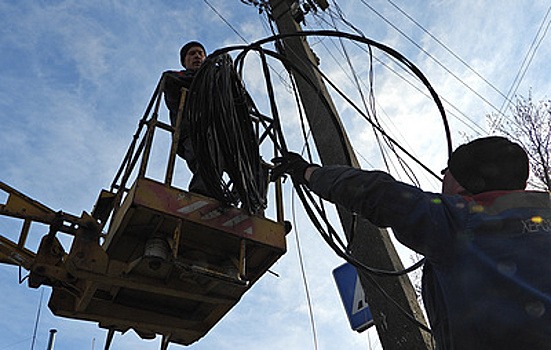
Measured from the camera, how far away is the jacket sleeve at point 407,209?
1.86m

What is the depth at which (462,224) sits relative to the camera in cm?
185

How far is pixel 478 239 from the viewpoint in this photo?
5.97 ft

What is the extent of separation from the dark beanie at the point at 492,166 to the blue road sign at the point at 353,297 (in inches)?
120

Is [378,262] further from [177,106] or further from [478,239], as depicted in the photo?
[478,239]

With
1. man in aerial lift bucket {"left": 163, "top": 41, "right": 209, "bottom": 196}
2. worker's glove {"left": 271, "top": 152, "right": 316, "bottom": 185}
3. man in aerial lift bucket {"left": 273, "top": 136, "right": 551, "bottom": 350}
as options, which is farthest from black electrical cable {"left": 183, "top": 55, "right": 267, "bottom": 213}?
man in aerial lift bucket {"left": 273, "top": 136, "right": 551, "bottom": 350}

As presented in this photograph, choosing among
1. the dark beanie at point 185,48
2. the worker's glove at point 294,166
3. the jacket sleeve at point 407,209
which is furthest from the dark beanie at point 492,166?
the dark beanie at point 185,48

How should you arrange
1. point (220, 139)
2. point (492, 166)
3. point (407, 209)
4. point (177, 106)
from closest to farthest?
point (407, 209), point (492, 166), point (220, 139), point (177, 106)

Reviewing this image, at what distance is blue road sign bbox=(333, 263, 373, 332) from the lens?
196 inches

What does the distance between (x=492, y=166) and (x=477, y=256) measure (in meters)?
0.42

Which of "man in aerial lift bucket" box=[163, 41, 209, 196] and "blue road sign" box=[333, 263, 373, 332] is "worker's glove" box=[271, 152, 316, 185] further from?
"blue road sign" box=[333, 263, 373, 332]

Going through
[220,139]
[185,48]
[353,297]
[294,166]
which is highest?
[185,48]

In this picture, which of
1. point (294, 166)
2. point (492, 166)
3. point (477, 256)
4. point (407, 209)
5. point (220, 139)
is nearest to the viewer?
point (477, 256)

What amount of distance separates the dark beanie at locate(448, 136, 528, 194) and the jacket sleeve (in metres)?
0.16

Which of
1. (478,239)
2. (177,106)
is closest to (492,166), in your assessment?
(478,239)
